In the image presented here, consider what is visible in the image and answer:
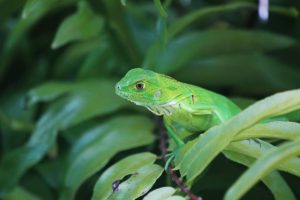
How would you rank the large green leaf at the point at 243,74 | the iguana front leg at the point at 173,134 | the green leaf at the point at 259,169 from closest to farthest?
the green leaf at the point at 259,169 < the iguana front leg at the point at 173,134 < the large green leaf at the point at 243,74

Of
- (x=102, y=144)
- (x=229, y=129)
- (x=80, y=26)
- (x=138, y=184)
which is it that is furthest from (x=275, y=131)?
(x=80, y=26)

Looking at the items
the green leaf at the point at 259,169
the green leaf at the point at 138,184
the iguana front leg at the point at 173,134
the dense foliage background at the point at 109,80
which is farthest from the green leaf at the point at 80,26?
the green leaf at the point at 259,169

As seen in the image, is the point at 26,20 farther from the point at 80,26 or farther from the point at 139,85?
the point at 139,85

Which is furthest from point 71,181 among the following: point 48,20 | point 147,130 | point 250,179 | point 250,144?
point 48,20

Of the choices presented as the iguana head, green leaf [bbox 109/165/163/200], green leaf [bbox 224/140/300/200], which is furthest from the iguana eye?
green leaf [bbox 224/140/300/200]

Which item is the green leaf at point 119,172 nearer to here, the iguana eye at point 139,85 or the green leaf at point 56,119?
the iguana eye at point 139,85
